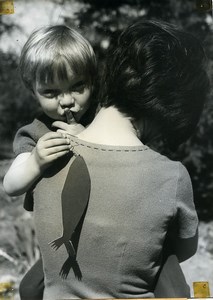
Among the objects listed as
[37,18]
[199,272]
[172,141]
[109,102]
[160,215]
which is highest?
[37,18]

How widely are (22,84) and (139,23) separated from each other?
2.00 ft

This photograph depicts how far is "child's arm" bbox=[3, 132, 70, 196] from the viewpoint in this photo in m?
2.17

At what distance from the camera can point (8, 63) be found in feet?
7.52

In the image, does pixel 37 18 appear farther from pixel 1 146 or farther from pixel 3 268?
pixel 3 268

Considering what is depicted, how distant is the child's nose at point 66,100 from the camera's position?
219cm

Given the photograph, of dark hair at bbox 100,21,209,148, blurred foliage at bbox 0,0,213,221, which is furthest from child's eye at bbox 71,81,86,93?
blurred foliage at bbox 0,0,213,221

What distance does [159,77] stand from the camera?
2.20 metres

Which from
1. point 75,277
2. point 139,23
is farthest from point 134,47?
point 75,277

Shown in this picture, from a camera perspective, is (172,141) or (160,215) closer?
(160,215)

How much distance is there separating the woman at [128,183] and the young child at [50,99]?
6 centimetres

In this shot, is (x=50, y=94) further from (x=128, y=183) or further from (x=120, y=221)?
(x=120, y=221)

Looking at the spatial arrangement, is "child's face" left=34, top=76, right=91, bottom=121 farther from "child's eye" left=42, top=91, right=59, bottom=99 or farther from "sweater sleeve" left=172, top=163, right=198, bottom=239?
"sweater sleeve" left=172, top=163, right=198, bottom=239

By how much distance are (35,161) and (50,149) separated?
9 cm

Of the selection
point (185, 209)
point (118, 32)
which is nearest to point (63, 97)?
point (118, 32)
